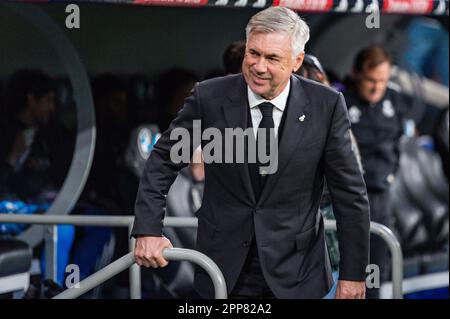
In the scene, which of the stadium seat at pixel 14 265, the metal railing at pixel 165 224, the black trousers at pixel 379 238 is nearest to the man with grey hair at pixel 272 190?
Result: the metal railing at pixel 165 224

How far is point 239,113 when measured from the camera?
4.29 meters

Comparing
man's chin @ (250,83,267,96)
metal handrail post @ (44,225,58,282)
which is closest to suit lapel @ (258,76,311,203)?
man's chin @ (250,83,267,96)

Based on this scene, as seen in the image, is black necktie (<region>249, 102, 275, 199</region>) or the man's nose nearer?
the man's nose

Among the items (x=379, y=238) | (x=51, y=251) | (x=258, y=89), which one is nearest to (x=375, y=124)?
(x=379, y=238)

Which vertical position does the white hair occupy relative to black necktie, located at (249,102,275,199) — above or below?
above

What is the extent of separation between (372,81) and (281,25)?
3189mm

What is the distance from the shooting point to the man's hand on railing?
4.21 meters

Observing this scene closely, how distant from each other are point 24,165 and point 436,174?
3.42 m

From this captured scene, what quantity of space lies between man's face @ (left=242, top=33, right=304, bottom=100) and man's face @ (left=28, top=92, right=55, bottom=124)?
260 cm

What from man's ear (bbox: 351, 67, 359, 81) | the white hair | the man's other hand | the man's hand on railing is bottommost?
the man's other hand

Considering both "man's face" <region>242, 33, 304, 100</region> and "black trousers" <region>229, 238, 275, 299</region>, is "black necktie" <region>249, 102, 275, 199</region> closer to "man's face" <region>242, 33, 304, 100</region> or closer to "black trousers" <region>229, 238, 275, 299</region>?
"man's face" <region>242, 33, 304, 100</region>

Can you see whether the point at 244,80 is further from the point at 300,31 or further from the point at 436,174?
the point at 436,174

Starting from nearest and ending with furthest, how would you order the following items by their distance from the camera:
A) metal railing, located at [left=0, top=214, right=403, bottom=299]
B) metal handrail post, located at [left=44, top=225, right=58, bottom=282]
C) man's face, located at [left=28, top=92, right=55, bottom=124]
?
metal railing, located at [left=0, top=214, right=403, bottom=299] → metal handrail post, located at [left=44, top=225, right=58, bottom=282] → man's face, located at [left=28, top=92, right=55, bottom=124]
